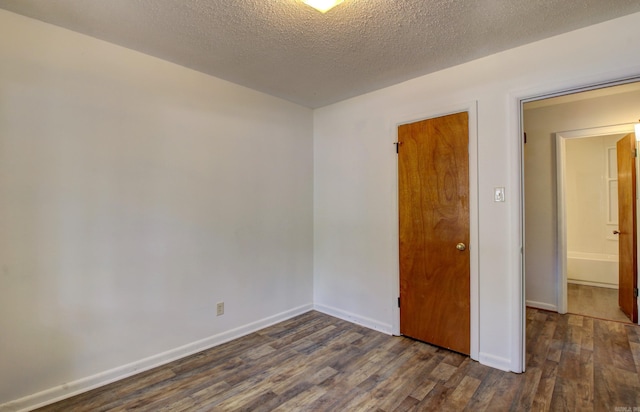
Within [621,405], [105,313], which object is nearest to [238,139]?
[105,313]

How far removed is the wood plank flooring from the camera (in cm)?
348

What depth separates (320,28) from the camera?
6.61 ft

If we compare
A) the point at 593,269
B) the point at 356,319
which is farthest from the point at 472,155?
the point at 593,269

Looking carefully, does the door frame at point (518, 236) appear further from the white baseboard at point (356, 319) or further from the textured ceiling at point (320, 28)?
the white baseboard at point (356, 319)

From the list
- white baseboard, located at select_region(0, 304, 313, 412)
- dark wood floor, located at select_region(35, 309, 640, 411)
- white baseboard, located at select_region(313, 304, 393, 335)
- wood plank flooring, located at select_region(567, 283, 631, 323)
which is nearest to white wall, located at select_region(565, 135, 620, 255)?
wood plank flooring, located at select_region(567, 283, 631, 323)

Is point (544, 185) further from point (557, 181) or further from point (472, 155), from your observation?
point (472, 155)

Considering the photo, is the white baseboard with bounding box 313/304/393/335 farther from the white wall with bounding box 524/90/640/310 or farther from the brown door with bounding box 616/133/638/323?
the brown door with bounding box 616/133/638/323

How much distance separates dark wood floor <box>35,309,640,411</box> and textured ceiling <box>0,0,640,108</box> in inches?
98.4

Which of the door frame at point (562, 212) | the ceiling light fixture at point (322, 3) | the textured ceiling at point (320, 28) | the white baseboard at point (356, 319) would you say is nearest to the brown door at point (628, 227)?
Result: the door frame at point (562, 212)

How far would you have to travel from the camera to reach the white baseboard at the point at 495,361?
2.34m

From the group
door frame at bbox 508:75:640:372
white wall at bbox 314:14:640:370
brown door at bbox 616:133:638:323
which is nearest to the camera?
white wall at bbox 314:14:640:370

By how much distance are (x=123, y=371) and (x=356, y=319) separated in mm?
2174

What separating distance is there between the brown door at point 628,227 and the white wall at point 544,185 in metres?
0.47

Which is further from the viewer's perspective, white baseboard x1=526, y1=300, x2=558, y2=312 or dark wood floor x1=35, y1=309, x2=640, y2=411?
white baseboard x1=526, y1=300, x2=558, y2=312
